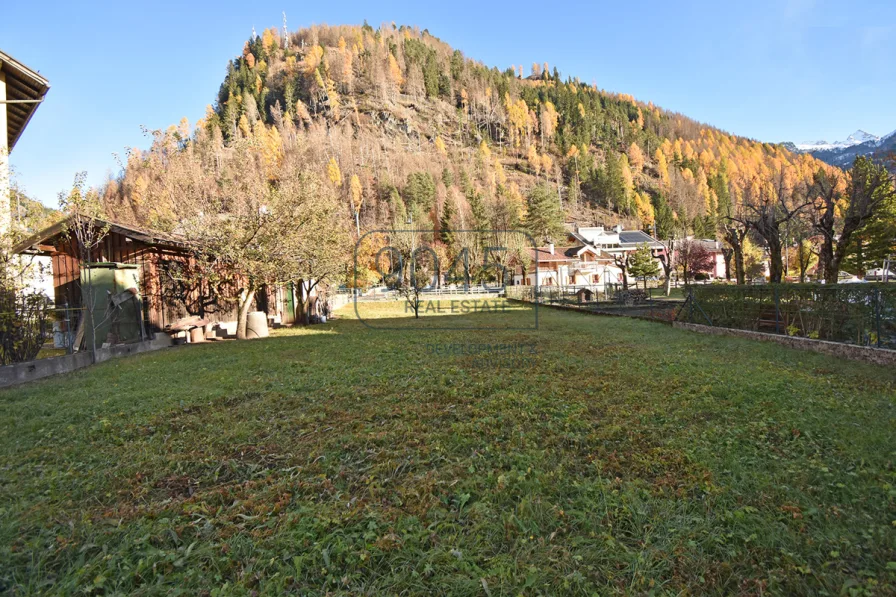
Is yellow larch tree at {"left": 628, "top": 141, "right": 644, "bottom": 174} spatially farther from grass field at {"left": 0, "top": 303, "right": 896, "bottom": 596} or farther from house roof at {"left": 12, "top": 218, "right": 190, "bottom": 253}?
grass field at {"left": 0, "top": 303, "right": 896, "bottom": 596}

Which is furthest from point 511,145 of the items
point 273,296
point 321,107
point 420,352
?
point 420,352

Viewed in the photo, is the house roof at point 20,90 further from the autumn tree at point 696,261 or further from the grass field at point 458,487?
the autumn tree at point 696,261

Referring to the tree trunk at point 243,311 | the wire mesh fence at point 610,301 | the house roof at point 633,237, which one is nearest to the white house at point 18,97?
the tree trunk at point 243,311

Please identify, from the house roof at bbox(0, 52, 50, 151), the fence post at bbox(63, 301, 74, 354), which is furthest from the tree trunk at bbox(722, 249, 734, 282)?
the house roof at bbox(0, 52, 50, 151)

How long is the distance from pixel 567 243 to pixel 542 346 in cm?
6428

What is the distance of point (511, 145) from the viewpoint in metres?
127

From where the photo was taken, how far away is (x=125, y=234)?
40.8 feet

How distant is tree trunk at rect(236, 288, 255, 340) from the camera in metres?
13.6

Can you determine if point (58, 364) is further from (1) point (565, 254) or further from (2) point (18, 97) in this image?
(1) point (565, 254)

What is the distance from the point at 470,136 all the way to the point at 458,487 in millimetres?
136375

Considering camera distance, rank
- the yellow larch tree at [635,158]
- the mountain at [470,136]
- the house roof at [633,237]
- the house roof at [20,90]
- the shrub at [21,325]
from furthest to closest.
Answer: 1. the yellow larch tree at [635,158]
2. the mountain at [470,136]
3. the house roof at [633,237]
4. the house roof at [20,90]
5. the shrub at [21,325]

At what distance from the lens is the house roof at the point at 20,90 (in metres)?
12.5

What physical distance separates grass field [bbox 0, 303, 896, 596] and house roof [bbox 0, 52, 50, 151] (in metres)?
11.4

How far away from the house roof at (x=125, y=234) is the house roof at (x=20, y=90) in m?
3.92
